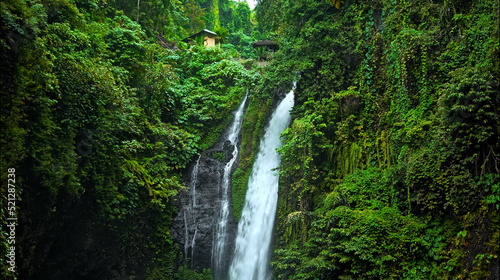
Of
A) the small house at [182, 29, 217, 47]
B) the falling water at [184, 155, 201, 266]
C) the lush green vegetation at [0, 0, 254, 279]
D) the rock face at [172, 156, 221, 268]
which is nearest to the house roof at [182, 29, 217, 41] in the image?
the small house at [182, 29, 217, 47]

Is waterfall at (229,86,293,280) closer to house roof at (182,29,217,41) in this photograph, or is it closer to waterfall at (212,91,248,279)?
waterfall at (212,91,248,279)

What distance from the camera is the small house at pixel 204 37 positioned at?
22344 millimetres

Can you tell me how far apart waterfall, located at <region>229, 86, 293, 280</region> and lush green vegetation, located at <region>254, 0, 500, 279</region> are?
2.24ft

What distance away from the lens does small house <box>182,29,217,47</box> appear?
22.3 m

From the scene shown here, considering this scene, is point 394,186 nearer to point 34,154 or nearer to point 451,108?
point 451,108

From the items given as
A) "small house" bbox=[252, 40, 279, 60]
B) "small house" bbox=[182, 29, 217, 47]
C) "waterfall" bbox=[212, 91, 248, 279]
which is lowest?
"waterfall" bbox=[212, 91, 248, 279]

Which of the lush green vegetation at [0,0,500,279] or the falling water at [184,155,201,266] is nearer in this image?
the lush green vegetation at [0,0,500,279]

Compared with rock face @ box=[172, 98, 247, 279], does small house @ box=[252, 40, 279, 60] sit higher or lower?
higher

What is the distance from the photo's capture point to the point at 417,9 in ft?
26.8

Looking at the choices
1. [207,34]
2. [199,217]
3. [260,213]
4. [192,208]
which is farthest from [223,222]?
[207,34]

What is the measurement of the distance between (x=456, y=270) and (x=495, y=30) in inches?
157

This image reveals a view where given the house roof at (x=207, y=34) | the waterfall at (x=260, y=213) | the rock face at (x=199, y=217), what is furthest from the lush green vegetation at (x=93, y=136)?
the house roof at (x=207, y=34)

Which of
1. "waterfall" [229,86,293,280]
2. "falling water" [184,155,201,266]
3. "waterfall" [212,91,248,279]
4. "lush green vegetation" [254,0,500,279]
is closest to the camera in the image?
"lush green vegetation" [254,0,500,279]

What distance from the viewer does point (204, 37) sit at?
893 inches
